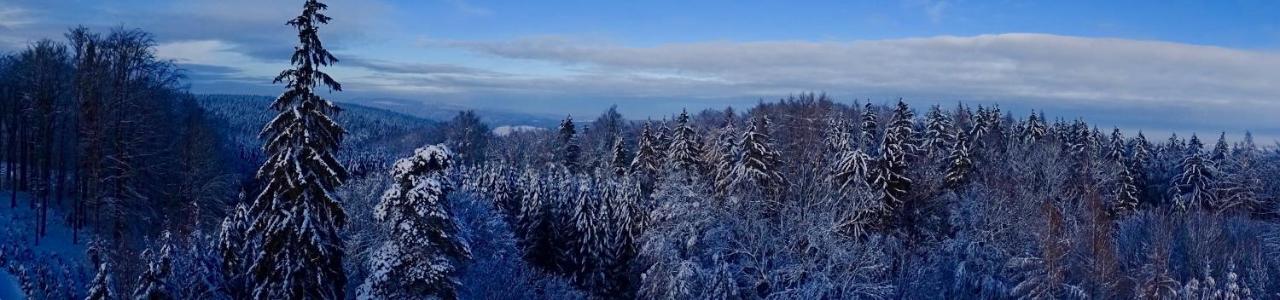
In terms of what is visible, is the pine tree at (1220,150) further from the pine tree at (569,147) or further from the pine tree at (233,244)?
the pine tree at (233,244)

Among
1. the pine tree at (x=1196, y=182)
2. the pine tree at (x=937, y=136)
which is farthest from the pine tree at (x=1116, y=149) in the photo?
the pine tree at (x=937, y=136)

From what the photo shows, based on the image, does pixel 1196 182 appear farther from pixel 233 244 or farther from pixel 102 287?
pixel 102 287

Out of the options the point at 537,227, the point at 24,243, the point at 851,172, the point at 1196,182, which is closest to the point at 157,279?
the point at 24,243

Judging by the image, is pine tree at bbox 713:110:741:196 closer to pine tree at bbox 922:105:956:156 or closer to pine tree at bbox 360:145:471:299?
pine tree at bbox 922:105:956:156

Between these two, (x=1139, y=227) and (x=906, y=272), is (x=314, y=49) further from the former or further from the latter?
(x=1139, y=227)

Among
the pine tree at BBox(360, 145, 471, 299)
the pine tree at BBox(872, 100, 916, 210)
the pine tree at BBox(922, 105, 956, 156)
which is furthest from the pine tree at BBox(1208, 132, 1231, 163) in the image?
the pine tree at BBox(360, 145, 471, 299)

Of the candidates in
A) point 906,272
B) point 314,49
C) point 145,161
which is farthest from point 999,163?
point 145,161
